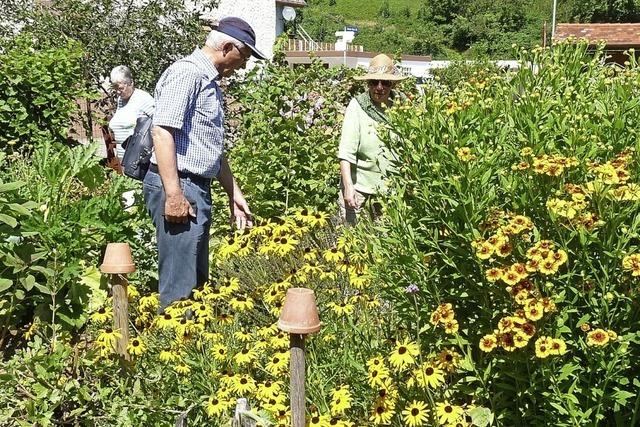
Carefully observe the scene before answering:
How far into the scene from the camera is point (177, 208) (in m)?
2.95

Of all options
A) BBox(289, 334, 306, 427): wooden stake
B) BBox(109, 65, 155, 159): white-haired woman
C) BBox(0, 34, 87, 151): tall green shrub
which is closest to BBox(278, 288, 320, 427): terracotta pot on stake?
BBox(289, 334, 306, 427): wooden stake

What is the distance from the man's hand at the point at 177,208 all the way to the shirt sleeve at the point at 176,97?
0.27 meters

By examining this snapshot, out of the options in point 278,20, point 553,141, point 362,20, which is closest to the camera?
point 553,141

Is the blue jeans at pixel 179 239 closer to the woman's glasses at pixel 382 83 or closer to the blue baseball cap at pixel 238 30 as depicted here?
the blue baseball cap at pixel 238 30

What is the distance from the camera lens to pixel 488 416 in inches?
85.0

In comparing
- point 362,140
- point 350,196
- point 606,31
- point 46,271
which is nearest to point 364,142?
point 362,140

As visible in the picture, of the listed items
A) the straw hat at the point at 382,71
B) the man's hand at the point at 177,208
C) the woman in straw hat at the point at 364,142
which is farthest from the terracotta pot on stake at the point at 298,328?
the straw hat at the point at 382,71

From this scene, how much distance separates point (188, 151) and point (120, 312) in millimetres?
723

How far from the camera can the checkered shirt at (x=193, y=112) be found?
115 inches

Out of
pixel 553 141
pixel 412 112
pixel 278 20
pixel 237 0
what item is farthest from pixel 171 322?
pixel 278 20

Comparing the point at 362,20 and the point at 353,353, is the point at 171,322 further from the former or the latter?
the point at 362,20

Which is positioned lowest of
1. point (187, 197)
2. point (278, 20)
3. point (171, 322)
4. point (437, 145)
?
point (171, 322)

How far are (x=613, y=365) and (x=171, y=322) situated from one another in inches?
52.5

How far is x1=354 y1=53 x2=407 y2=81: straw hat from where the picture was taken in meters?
4.03
